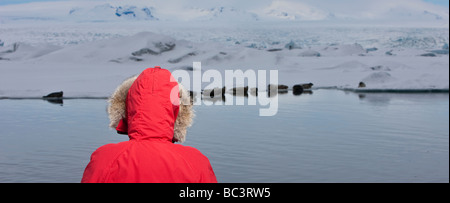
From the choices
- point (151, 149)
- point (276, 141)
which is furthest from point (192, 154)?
point (276, 141)

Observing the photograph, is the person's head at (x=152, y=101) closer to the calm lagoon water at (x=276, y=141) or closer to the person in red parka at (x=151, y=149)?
the person in red parka at (x=151, y=149)

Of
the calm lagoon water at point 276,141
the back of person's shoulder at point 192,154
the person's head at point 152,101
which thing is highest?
the calm lagoon water at point 276,141

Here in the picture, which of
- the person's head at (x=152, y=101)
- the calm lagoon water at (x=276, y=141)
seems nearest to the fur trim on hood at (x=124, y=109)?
the person's head at (x=152, y=101)

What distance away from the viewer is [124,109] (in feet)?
2.97

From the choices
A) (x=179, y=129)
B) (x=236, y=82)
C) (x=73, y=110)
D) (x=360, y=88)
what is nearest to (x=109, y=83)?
(x=236, y=82)

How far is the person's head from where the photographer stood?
2.73 ft

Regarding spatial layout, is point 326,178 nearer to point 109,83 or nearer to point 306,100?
point 306,100

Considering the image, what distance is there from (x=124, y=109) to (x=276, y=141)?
272 cm

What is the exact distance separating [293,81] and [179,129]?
7.65m

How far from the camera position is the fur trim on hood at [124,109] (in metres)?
0.89

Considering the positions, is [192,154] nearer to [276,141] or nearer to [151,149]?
[151,149]
